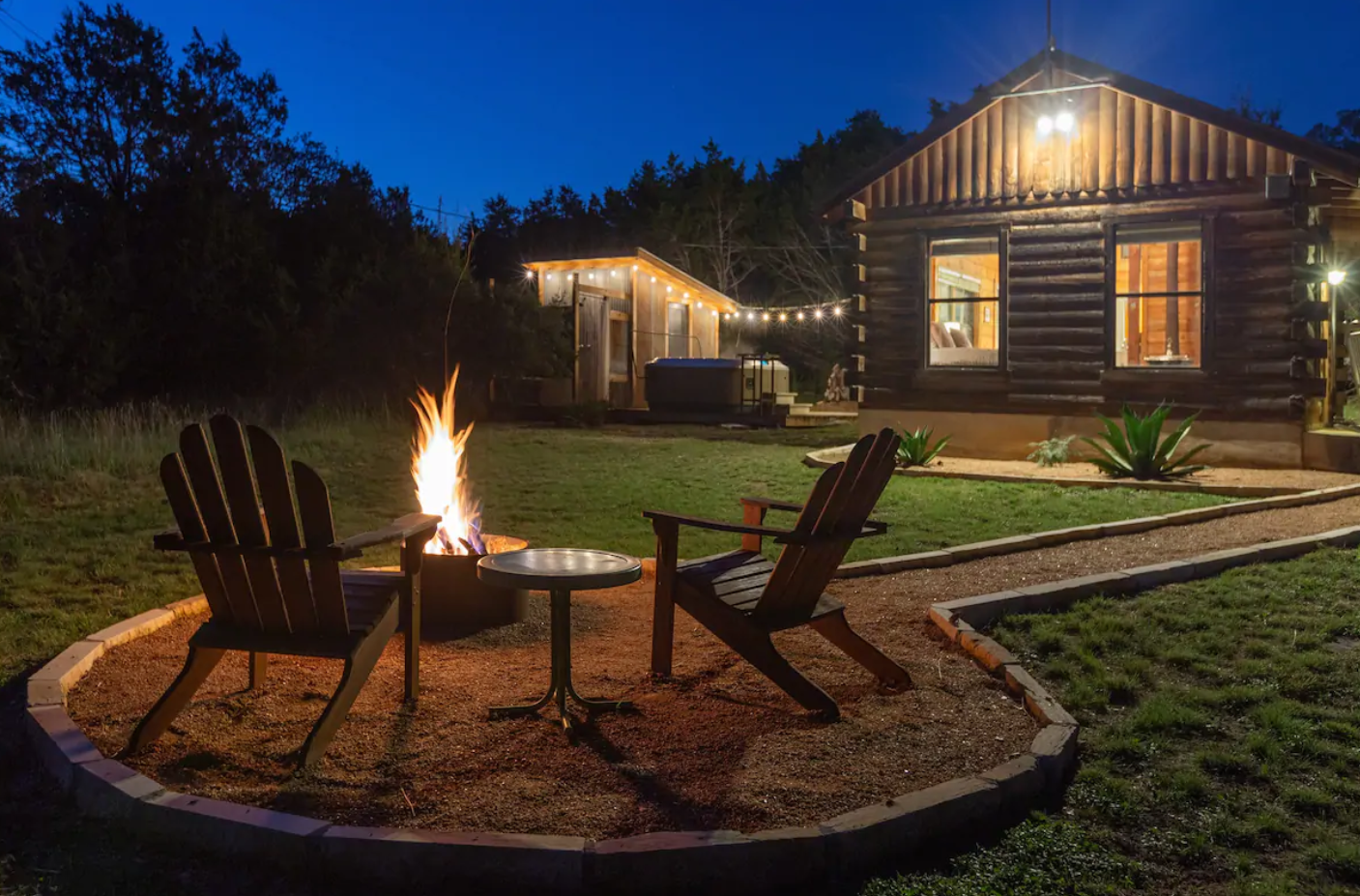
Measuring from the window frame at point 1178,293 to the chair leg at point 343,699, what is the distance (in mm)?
10835

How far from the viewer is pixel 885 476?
13.4ft

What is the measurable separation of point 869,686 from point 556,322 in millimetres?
18111

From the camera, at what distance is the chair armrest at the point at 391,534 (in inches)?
136

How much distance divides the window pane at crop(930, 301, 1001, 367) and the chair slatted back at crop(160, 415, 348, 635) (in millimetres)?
11441

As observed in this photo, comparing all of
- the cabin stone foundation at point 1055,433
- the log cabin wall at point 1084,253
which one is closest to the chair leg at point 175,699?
the cabin stone foundation at point 1055,433

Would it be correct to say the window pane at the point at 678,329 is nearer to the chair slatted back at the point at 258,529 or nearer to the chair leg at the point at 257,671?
the chair leg at the point at 257,671

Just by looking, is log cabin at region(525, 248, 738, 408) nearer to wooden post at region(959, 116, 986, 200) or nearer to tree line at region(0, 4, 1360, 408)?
tree line at region(0, 4, 1360, 408)

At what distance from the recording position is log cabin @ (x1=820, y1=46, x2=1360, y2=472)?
11.8 metres

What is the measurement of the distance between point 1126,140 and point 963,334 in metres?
4.40

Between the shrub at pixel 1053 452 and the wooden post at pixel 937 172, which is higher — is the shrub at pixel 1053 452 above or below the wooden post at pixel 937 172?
below

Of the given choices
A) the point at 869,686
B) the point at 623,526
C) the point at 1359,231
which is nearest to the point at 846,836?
the point at 869,686

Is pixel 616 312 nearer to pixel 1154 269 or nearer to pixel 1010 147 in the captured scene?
pixel 1154 269

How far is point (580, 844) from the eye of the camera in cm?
269

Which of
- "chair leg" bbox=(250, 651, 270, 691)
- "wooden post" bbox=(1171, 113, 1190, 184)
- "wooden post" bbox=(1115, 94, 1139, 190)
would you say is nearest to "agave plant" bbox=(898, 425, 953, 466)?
"wooden post" bbox=(1115, 94, 1139, 190)
